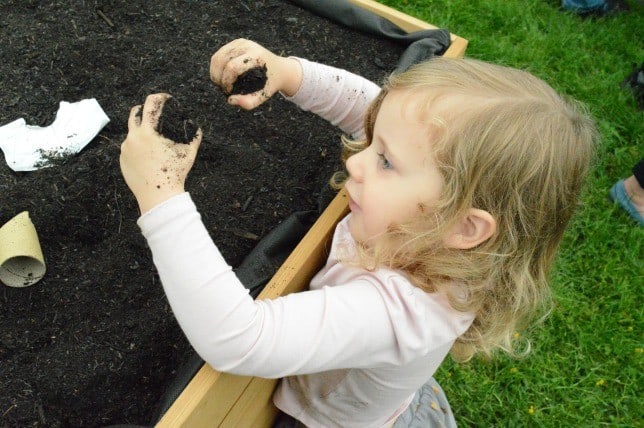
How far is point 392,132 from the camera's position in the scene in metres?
1.07

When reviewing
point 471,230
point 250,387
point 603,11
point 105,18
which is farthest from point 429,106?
point 603,11

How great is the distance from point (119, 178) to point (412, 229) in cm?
88

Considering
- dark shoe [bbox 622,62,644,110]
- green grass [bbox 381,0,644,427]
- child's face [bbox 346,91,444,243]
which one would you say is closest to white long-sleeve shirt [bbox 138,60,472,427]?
child's face [bbox 346,91,444,243]

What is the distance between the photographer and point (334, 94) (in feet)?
4.80

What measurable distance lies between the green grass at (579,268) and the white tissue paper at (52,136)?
4.21 ft

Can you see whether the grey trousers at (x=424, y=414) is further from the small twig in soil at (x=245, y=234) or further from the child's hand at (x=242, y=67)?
the child's hand at (x=242, y=67)

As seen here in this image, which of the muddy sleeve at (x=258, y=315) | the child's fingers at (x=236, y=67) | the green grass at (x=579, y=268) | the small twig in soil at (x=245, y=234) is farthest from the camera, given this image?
the green grass at (x=579, y=268)

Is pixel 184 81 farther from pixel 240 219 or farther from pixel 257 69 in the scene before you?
pixel 257 69

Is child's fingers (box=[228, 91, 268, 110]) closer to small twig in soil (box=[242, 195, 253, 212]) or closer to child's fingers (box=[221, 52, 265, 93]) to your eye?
child's fingers (box=[221, 52, 265, 93])

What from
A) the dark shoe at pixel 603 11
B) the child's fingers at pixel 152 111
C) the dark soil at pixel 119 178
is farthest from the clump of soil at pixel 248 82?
the dark shoe at pixel 603 11

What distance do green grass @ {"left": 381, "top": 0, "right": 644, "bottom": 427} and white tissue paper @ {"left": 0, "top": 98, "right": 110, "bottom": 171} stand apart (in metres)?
1.28

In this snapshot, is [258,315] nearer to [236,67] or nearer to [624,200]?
[236,67]

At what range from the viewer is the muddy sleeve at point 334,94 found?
1431 mm

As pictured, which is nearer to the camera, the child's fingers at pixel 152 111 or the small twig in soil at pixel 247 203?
the child's fingers at pixel 152 111
